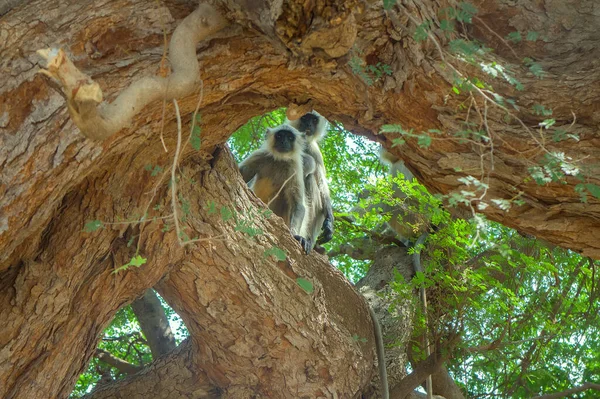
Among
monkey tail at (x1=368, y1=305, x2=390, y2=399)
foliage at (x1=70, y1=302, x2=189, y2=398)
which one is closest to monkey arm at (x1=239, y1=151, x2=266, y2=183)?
foliage at (x1=70, y1=302, x2=189, y2=398)

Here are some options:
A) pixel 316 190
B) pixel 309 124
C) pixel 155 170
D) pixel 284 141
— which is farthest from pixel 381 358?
pixel 309 124

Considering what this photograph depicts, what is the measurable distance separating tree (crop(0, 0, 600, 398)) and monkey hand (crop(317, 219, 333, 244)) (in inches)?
82.2

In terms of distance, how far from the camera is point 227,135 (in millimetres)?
3367

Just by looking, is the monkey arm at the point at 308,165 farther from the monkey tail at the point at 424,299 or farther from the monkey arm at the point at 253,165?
the monkey tail at the point at 424,299

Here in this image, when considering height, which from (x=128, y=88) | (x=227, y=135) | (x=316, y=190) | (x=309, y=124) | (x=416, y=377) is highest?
(x=309, y=124)

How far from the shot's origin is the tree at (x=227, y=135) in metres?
2.47

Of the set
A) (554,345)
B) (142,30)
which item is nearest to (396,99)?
(142,30)

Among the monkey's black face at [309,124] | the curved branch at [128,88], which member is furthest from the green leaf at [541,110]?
the monkey's black face at [309,124]

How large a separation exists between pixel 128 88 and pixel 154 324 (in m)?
3.83

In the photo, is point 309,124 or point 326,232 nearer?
point 326,232

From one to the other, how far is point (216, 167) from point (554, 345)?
327 cm

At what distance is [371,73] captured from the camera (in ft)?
9.34

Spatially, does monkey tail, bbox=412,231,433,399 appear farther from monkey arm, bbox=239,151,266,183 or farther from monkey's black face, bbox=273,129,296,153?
monkey arm, bbox=239,151,266,183

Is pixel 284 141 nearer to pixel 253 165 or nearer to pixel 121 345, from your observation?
pixel 253 165
